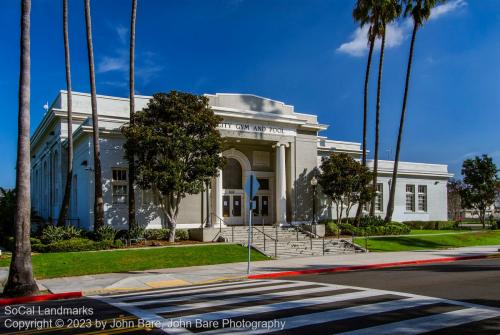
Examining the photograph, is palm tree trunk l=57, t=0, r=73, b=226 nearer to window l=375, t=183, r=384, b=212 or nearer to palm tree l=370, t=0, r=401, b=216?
palm tree l=370, t=0, r=401, b=216

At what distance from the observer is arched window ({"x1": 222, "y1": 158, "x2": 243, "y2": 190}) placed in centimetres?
3164

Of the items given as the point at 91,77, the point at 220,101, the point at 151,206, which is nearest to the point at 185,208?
the point at 151,206

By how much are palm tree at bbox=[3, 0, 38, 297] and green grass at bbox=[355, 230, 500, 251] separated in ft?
59.2

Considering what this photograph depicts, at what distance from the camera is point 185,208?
28047 millimetres

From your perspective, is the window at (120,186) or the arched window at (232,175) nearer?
the window at (120,186)

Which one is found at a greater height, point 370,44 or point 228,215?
point 370,44

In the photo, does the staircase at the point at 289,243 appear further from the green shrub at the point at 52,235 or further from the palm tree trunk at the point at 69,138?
the palm tree trunk at the point at 69,138

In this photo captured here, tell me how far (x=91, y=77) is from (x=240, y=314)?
20.2m

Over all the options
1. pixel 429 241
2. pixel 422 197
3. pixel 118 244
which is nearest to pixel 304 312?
pixel 118 244

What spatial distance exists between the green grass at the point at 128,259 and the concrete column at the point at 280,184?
28.9 feet

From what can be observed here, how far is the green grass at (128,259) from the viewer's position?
17000mm

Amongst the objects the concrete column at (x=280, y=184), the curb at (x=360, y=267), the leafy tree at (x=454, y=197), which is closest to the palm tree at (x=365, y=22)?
the concrete column at (x=280, y=184)

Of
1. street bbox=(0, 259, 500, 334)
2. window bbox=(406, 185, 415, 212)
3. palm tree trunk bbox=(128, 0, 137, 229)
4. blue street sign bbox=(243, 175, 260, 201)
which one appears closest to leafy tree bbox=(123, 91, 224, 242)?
palm tree trunk bbox=(128, 0, 137, 229)

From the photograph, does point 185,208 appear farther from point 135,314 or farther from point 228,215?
point 135,314
